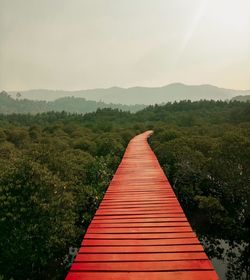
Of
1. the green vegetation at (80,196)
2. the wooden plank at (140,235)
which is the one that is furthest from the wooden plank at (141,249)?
the green vegetation at (80,196)

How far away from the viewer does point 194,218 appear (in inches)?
499

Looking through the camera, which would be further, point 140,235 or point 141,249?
point 140,235

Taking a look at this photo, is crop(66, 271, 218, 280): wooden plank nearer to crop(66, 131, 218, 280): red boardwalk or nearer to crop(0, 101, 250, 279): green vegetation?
crop(66, 131, 218, 280): red boardwalk

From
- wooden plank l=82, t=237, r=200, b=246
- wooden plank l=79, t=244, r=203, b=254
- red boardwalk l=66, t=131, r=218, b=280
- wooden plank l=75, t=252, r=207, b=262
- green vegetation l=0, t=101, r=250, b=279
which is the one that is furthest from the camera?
green vegetation l=0, t=101, r=250, b=279

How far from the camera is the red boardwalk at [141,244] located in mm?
3467

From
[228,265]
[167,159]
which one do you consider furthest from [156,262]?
[167,159]

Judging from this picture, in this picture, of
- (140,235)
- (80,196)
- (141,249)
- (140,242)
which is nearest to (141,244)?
(140,242)

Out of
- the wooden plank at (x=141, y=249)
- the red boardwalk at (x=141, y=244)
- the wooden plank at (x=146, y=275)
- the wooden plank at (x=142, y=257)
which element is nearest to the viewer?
the wooden plank at (x=146, y=275)

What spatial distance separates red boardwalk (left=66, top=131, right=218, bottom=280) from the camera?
3.47 m

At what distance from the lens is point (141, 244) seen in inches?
165

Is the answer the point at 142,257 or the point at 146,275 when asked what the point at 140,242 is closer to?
the point at 142,257

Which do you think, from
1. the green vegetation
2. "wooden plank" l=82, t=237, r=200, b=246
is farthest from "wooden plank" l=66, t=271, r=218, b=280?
the green vegetation

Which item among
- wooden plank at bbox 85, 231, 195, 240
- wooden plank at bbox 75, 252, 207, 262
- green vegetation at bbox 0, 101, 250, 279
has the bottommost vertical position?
green vegetation at bbox 0, 101, 250, 279

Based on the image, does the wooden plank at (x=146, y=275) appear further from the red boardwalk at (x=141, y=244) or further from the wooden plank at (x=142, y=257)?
the wooden plank at (x=142, y=257)
